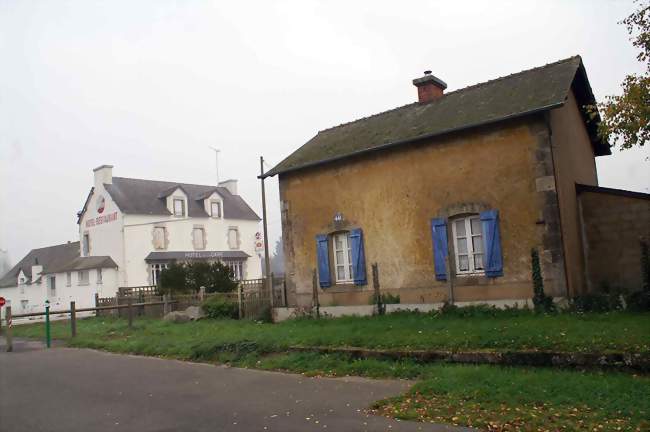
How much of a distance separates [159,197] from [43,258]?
16.3 meters

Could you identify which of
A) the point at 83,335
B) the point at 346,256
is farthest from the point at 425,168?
the point at 83,335

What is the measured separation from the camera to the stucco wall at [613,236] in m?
13.6

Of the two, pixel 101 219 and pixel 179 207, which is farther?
pixel 179 207

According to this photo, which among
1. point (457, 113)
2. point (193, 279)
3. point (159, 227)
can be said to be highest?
point (457, 113)

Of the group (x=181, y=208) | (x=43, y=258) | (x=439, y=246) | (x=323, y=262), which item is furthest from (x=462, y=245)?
(x=43, y=258)

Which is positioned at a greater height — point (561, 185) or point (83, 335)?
point (561, 185)

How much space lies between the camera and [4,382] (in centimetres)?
1052

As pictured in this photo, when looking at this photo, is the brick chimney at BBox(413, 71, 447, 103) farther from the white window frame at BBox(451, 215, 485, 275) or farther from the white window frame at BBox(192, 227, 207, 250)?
the white window frame at BBox(192, 227, 207, 250)

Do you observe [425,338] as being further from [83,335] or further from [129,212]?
[129,212]

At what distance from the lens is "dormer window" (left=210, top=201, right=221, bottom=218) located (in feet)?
129

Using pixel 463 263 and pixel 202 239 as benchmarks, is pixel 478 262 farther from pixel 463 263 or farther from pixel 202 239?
pixel 202 239

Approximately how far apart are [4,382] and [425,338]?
7932 mm

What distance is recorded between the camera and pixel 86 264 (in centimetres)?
3456

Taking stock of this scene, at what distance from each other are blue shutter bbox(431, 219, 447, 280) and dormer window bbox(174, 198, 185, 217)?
26442 millimetres
